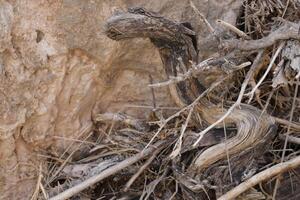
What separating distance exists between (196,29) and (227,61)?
0.18 meters

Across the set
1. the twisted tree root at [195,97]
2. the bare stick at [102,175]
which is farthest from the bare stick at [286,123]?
the bare stick at [102,175]

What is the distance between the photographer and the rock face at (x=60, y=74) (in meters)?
1.24

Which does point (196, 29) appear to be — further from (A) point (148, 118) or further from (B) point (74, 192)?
(B) point (74, 192)

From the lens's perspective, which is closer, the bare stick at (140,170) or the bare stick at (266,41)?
the bare stick at (266,41)

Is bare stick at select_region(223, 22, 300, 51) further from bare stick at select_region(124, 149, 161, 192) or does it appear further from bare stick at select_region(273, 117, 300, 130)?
bare stick at select_region(124, 149, 161, 192)

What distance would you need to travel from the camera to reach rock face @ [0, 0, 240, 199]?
124 cm

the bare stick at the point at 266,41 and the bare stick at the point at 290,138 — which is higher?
the bare stick at the point at 266,41

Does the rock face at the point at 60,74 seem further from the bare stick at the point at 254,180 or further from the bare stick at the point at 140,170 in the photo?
the bare stick at the point at 254,180

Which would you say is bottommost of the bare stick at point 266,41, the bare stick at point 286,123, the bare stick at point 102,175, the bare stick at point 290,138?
the bare stick at point 102,175

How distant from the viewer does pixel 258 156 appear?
125cm

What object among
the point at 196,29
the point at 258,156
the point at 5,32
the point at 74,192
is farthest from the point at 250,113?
the point at 5,32

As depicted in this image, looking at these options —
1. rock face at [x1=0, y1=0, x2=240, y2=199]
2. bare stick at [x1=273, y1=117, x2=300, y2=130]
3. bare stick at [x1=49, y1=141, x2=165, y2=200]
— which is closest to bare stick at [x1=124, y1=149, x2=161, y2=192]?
bare stick at [x1=49, y1=141, x2=165, y2=200]

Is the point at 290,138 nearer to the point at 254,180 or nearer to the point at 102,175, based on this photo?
the point at 254,180

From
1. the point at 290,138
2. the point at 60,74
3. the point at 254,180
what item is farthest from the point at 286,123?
the point at 60,74
